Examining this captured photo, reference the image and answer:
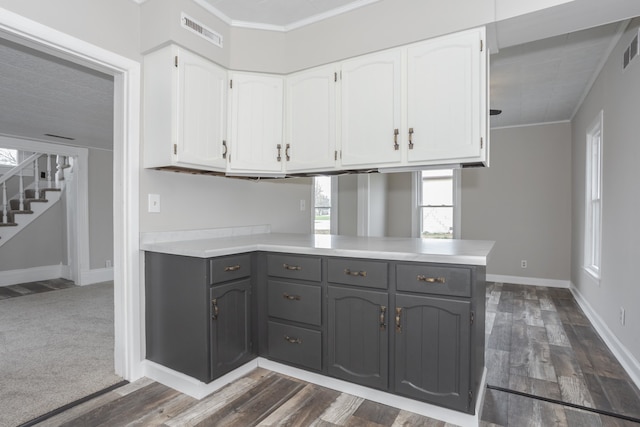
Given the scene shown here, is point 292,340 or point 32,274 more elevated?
point 292,340

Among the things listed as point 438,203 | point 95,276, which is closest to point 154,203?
point 95,276

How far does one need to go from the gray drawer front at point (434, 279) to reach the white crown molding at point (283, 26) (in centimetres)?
181

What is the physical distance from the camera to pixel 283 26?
2807mm

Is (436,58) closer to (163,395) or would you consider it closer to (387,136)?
(387,136)

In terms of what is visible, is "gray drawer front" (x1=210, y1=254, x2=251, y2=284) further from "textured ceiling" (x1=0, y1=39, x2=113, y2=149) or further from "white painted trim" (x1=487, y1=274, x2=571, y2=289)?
"white painted trim" (x1=487, y1=274, x2=571, y2=289)

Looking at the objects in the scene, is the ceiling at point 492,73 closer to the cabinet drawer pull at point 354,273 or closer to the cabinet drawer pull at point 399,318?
the cabinet drawer pull at point 354,273

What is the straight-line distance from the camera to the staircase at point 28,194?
562cm

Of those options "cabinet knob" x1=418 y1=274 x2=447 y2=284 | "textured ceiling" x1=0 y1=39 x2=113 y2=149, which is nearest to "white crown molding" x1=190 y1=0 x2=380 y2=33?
"textured ceiling" x1=0 y1=39 x2=113 y2=149

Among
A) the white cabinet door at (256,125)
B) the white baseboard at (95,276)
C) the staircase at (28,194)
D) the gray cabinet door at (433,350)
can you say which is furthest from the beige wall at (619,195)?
the staircase at (28,194)

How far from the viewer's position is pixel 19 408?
2.05m

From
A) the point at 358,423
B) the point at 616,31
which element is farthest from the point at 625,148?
the point at 358,423

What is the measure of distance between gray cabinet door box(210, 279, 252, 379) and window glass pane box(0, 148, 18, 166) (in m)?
6.77

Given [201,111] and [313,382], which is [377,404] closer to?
[313,382]

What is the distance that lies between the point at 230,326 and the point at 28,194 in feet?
19.9
